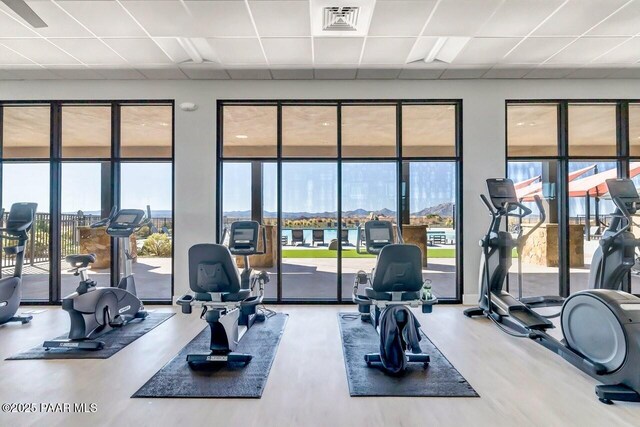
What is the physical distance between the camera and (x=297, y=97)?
5.55 metres

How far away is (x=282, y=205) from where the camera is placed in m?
5.67

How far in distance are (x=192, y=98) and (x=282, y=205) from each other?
88.4 inches

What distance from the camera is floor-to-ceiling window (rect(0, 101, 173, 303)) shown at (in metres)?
5.57

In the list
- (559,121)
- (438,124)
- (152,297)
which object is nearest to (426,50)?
(438,124)

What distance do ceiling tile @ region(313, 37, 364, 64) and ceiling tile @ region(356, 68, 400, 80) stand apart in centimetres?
36

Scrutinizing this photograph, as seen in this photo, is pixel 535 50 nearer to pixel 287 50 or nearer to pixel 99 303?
pixel 287 50

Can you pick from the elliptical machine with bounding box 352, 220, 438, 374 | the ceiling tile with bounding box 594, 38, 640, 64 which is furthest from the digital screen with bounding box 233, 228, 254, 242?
the ceiling tile with bounding box 594, 38, 640, 64

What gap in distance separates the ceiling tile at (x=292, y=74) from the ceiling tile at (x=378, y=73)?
2.52 ft

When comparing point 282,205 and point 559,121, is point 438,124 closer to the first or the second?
point 559,121

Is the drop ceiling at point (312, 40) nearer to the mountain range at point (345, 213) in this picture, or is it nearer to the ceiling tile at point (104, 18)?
the ceiling tile at point (104, 18)

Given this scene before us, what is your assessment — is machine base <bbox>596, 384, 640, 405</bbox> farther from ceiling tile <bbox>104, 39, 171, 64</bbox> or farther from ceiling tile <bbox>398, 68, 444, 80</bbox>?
ceiling tile <bbox>104, 39, 171, 64</bbox>

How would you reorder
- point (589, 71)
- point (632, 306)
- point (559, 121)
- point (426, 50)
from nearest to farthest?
point (632, 306), point (426, 50), point (589, 71), point (559, 121)

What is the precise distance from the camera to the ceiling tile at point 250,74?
17.0 ft

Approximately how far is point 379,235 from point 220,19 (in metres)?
3.18
